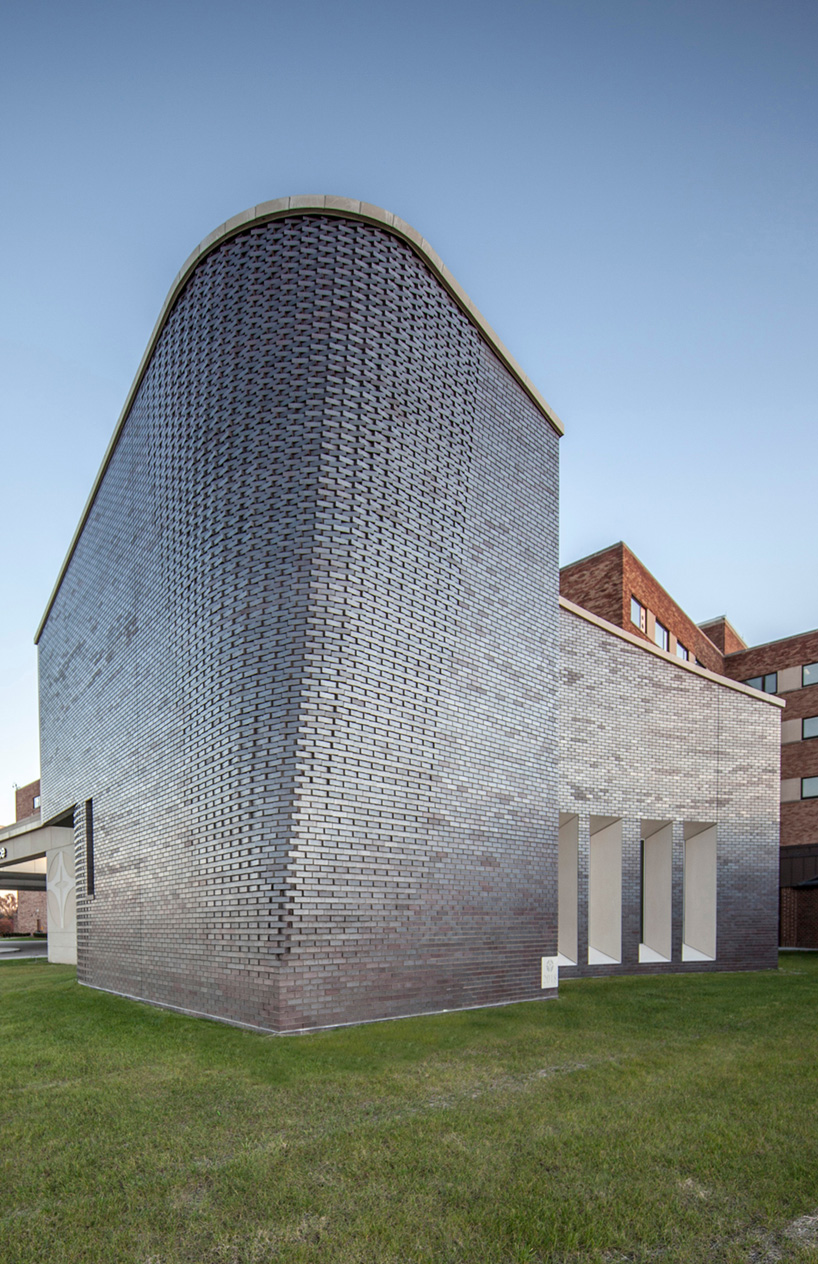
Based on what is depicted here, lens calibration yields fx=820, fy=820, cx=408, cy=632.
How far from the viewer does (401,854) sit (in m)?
10.8

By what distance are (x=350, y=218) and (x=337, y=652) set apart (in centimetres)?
633

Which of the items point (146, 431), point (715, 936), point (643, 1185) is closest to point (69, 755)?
point (146, 431)

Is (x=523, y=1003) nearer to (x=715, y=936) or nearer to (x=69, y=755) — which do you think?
(x=715, y=936)

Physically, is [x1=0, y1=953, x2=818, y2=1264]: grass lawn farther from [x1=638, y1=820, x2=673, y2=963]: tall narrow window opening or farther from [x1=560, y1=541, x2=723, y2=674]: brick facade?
[x1=560, y1=541, x2=723, y2=674]: brick facade

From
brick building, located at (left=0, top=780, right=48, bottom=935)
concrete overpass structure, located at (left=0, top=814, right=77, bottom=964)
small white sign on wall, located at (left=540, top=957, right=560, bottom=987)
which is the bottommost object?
brick building, located at (left=0, top=780, right=48, bottom=935)

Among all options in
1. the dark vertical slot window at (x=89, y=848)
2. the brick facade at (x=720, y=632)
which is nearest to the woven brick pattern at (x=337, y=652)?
the dark vertical slot window at (x=89, y=848)

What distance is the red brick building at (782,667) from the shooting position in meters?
26.8

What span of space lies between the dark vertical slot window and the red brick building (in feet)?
53.2

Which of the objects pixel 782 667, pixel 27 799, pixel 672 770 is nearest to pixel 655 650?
pixel 672 770

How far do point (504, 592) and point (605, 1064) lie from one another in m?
7.45

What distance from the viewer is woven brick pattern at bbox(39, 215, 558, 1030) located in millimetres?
10016

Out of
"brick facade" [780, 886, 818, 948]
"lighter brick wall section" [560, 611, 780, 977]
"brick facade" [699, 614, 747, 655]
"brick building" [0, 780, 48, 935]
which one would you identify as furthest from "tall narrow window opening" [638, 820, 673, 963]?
"brick building" [0, 780, 48, 935]

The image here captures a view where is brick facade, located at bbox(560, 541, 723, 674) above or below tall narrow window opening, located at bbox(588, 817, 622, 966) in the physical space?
above

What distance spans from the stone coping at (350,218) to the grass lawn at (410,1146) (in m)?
10.6
